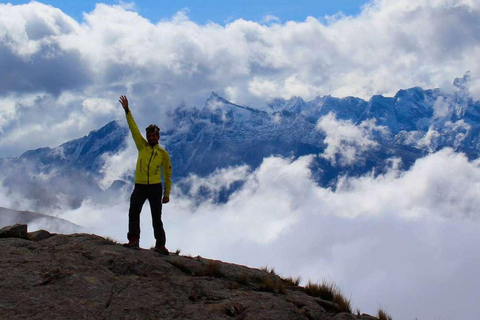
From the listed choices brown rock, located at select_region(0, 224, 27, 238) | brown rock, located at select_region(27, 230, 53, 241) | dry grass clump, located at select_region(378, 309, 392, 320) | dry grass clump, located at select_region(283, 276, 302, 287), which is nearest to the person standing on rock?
brown rock, located at select_region(27, 230, 53, 241)

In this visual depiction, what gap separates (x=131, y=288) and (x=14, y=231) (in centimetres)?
664

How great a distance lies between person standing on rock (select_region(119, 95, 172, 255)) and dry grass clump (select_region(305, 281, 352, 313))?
4.30 metres

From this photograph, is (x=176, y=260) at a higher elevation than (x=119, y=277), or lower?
higher

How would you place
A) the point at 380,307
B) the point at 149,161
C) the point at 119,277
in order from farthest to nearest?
1. the point at 149,161
2. the point at 380,307
3. the point at 119,277

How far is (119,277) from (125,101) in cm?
587

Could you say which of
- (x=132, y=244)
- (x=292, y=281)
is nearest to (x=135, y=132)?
(x=132, y=244)

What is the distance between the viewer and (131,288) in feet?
34.5

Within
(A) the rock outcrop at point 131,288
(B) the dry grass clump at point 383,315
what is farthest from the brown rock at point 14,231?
(B) the dry grass clump at point 383,315

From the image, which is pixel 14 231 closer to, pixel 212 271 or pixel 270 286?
pixel 212 271

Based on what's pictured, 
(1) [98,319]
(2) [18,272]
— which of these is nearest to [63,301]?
(1) [98,319]

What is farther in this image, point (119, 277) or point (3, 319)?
point (119, 277)

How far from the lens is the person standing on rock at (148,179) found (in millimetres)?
14883

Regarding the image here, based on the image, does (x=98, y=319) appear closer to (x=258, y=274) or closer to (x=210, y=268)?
(x=210, y=268)

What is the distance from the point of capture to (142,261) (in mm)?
12727
